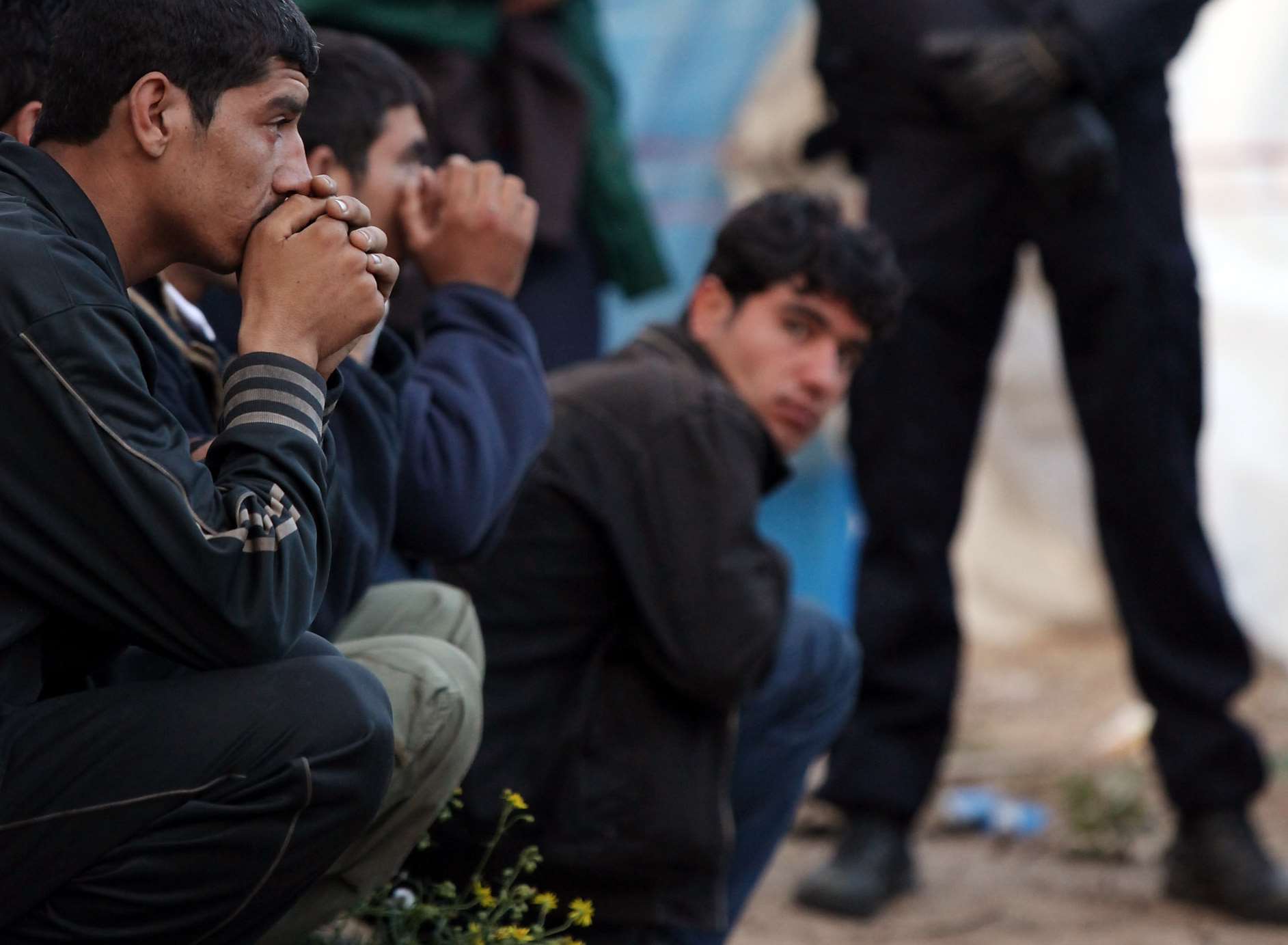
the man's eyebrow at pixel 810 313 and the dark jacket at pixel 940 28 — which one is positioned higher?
the dark jacket at pixel 940 28

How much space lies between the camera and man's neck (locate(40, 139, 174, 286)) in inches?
67.2

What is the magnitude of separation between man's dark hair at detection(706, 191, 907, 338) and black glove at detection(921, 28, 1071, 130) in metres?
0.50

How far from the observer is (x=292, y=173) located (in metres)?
1.78

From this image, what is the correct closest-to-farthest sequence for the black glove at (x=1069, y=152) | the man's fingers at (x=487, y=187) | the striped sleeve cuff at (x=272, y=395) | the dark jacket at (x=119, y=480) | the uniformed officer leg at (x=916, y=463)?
the dark jacket at (x=119, y=480), the striped sleeve cuff at (x=272, y=395), the man's fingers at (x=487, y=187), the black glove at (x=1069, y=152), the uniformed officer leg at (x=916, y=463)

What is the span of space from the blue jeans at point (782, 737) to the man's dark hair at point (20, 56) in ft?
4.36

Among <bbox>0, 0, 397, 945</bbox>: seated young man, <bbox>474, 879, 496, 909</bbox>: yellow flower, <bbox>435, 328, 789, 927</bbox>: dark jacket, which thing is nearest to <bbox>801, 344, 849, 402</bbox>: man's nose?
<bbox>435, 328, 789, 927</bbox>: dark jacket

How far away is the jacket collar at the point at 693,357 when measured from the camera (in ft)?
9.39

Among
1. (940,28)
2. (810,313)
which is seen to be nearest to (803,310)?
(810,313)

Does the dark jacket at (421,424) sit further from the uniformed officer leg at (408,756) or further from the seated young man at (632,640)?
the seated young man at (632,640)

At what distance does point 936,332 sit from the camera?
146 inches

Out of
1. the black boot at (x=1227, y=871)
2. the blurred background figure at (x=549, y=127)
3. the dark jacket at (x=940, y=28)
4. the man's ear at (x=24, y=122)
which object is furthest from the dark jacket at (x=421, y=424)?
the black boot at (x=1227, y=871)

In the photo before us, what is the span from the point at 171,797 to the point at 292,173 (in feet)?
1.91

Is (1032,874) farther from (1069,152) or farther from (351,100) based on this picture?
(351,100)

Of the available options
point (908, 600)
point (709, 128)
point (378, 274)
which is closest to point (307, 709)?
point (378, 274)
